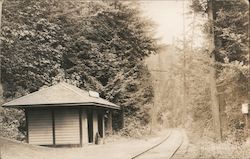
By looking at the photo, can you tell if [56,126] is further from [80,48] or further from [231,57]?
[231,57]

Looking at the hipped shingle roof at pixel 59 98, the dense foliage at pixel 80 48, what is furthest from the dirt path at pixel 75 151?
the dense foliage at pixel 80 48

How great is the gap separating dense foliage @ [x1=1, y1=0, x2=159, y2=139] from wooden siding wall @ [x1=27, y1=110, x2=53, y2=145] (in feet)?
5.26

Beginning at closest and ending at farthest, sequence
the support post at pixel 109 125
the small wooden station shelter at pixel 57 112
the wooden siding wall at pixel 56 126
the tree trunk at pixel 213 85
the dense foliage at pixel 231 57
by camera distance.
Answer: the small wooden station shelter at pixel 57 112 → the wooden siding wall at pixel 56 126 → the support post at pixel 109 125 → the dense foliage at pixel 231 57 → the tree trunk at pixel 213 85

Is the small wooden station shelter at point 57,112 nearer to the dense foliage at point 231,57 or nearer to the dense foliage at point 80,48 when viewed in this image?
the dense foliage at point 80,48

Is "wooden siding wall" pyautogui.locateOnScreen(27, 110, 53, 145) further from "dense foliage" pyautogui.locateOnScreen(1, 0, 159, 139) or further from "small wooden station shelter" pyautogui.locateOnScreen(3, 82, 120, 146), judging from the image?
"dense foliage" pyautogui.locateOnScreen(1, 0, 159, 139)

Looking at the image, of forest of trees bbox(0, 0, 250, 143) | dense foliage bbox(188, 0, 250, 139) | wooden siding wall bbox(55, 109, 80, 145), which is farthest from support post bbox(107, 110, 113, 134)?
dense foliage bbox(188, 0, 250, 139)

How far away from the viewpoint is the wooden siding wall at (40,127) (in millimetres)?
17891

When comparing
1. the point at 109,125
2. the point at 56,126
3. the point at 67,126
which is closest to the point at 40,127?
the point at 56,126

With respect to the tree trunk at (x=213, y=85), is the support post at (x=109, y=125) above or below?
below

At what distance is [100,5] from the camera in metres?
18.0

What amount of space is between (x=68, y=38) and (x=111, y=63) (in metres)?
2.42

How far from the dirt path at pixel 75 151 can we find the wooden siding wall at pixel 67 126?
0.39 metres

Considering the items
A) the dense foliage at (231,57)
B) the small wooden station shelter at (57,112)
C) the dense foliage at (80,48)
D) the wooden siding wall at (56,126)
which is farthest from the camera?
the dense foliage at (231,57)

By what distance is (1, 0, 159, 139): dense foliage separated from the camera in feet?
54.7
